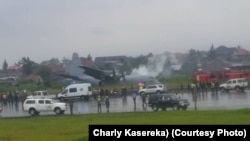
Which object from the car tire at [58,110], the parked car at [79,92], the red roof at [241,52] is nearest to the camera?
the car tire at [58,110]

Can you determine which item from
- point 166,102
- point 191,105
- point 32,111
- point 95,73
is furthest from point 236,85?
point 95,73

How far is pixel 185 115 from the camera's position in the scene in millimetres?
31484

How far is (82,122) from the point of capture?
1225 inches

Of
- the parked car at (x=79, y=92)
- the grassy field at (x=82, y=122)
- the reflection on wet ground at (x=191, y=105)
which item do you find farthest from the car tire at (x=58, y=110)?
the parked car at (x=79, y=92)

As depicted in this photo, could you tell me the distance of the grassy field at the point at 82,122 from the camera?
26.0 meters

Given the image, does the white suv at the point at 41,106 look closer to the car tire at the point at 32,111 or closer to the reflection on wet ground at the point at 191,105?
the car tire at the point at 32,111

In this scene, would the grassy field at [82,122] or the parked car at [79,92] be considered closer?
the grassy field at [82,122]

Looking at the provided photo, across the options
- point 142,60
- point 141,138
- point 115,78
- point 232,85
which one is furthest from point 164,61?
point 141,138

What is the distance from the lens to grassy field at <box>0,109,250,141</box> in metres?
26.0

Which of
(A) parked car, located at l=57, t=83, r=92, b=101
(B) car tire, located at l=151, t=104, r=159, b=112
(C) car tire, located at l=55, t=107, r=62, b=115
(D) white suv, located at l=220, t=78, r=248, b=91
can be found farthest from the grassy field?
(D) white suv, located at l=220, t=78, r=248, b=91

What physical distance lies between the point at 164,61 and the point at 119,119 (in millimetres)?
114966

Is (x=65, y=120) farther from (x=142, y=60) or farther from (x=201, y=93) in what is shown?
(x=142, y=60)

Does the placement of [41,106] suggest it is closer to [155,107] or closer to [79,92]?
[155,107]

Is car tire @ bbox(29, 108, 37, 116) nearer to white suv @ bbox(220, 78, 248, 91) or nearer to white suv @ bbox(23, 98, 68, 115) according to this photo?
white suv @ bbox(23, 98, 68, 115)
